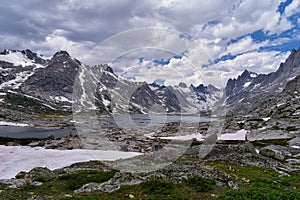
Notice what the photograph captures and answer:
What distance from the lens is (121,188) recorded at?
18.1 metres


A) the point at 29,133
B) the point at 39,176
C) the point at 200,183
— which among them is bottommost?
the point at 29,133

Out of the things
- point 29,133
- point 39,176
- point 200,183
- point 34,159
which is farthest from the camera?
point 29,133

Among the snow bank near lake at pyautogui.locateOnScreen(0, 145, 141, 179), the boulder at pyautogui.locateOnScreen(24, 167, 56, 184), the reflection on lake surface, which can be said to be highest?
the boulder at pyautogui.locateOnScreen(24, 167, 56, 184)

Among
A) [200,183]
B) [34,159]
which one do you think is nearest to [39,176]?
[34,159]

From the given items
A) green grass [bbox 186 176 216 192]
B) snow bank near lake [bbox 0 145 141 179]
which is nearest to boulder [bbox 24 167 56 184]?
snow bank near lake [bbox 0 145 141 179]

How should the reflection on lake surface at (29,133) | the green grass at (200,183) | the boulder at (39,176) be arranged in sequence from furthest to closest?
the reflection on lake surface at (29,133) → the boulder at (39,176) → the green grass at (200,183)

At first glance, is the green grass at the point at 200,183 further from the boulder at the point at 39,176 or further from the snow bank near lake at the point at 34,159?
the snow bank near lake at the point at 34,159

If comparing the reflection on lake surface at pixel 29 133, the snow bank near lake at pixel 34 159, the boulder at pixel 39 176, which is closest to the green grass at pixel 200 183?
the boulder at pixel 39 176

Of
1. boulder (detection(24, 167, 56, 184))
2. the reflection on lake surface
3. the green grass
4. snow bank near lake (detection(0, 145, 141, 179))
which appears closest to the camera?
the green grass

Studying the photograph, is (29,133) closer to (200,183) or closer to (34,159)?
(34,159)

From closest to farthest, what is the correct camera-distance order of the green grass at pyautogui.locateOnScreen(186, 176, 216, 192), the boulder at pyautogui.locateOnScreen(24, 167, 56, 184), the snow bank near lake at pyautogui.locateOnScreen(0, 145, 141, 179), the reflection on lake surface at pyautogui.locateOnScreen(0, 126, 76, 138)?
the green grass at pyautogui.locateOnScreen(186, 176, 216, 192) < the boulder at pyautogui.locateOnScreen(24, 167, 56, 184) < the snow bank near lake at pyautogui.locateOnScreen(0, 145, 141, 179) < the reflection on lake surface at pyautogui.locateOnScreen(0, 126, 76, 138)

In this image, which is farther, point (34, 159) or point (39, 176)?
point (34, 159)

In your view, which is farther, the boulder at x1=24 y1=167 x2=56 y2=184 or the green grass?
the boulder at x1=24 y1=167 x2=56 y2=184

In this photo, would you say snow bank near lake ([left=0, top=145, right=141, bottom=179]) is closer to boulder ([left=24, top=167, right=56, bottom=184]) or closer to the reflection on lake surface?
boulder ([left=24, top=167, right=56, bottom=184])
